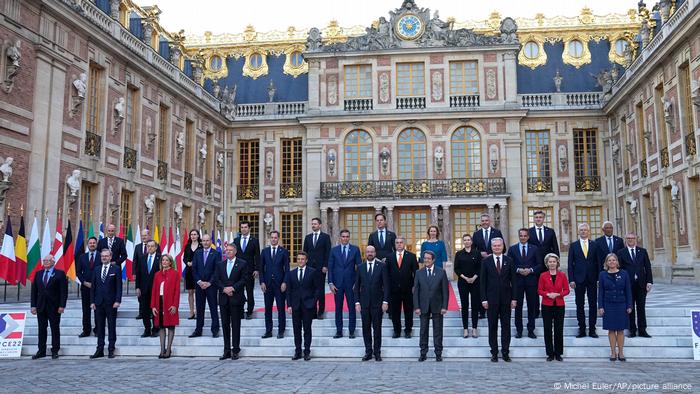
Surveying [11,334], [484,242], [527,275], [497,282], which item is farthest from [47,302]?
[527,275]

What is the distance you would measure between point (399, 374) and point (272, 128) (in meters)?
20.9

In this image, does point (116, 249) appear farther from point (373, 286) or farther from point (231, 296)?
point (373, 286)

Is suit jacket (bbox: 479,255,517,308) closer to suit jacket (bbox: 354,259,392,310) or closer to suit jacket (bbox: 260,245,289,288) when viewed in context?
suit jacket (bbox: 354,259,392,310)

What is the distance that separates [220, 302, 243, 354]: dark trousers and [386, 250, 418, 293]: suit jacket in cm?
225

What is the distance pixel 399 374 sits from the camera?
757 centimetres

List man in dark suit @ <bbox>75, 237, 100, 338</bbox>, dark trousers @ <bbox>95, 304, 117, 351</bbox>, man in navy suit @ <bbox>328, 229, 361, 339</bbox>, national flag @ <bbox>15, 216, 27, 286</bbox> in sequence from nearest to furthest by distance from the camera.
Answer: dark trousers @ <bbox>95, 304, 117, 351</bbox>
man in navy suit @ <bbox>328, 229, 361, 339</bbox>
man in dark suit @ <bbox>75, 237, 100, 338</bbox>
national flag @ <bbox>15, 216, 27, 286</bbox>

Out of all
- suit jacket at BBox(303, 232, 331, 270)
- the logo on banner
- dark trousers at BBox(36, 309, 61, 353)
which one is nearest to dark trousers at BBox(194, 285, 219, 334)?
suit jacket at BBox(303, 232, 331, 270)

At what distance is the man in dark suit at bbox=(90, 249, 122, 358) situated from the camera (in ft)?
30.2

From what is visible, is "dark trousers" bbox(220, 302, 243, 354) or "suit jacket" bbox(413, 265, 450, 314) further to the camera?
"dark trousers" bbox(220, 302, 243, 354)

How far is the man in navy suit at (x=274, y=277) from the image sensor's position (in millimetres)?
9664

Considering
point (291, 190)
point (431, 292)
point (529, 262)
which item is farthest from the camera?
point (291, 190)

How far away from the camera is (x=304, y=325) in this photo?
352 inches

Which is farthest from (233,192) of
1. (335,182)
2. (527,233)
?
(527,233)

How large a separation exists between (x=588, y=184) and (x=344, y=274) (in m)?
18.9
